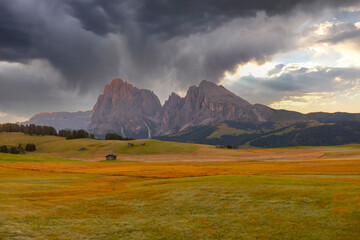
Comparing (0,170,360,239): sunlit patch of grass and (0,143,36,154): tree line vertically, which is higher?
(0,170,360,239): sunlit patch of grass

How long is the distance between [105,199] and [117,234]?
40.9 ft

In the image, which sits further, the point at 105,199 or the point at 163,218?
the point at 105,199

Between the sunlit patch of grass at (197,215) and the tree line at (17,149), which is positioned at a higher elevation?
the sunlit patch of grass at (197,215)

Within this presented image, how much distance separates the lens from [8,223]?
1697cm

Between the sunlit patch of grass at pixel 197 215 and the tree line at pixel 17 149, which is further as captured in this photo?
the tree line at pixel 17 149

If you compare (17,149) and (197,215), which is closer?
(197,215)

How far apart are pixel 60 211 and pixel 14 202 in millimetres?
6542

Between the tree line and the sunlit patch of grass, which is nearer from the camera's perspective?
the sunlit patch of grass

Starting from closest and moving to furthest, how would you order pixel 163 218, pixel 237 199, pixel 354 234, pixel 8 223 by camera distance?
pixel 354 234 → pixel 8 223 → pixel 163 218 → pixel 237 199

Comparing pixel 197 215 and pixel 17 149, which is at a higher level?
pixel 197 215

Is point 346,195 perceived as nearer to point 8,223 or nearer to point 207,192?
point 207,192

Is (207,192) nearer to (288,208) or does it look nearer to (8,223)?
(288,208)

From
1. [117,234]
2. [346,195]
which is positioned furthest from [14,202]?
[346,195]

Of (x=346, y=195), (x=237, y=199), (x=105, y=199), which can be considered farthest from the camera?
(x=105, y=199)
